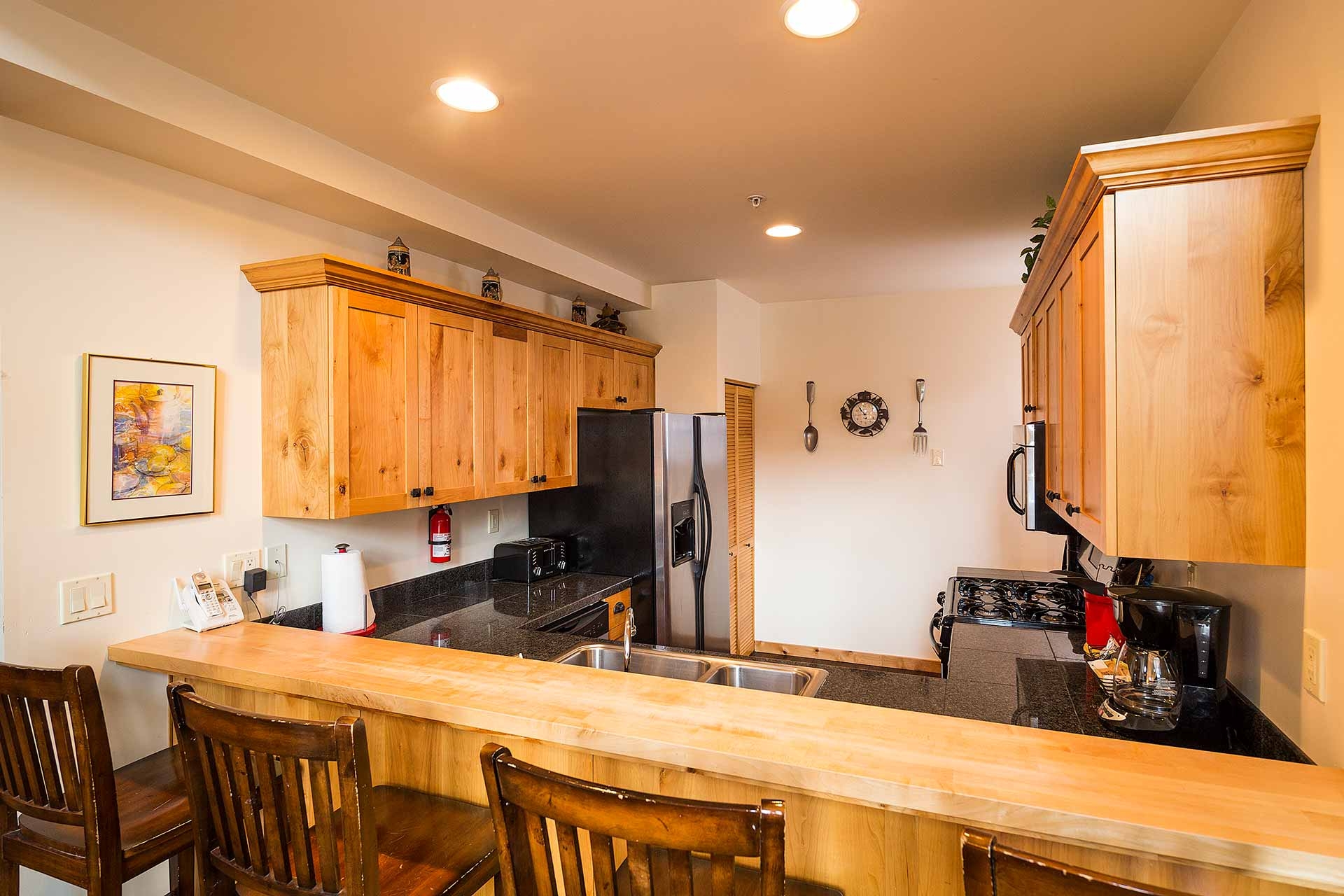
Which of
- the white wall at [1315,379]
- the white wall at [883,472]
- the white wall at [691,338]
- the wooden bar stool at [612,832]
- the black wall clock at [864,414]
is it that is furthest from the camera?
the black wall clock at [864,414]

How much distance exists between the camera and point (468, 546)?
10.9ft

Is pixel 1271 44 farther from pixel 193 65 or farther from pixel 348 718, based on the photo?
pixel 193 65

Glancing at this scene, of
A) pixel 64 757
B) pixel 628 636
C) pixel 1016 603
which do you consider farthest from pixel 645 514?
pixel 64 757

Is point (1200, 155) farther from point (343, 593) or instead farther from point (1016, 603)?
point (343, 593)

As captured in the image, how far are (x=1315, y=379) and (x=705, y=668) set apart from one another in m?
1.61

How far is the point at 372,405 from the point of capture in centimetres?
234

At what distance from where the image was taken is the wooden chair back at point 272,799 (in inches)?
41.1

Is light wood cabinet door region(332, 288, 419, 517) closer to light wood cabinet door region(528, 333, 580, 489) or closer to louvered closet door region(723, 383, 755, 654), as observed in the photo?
light wood cabinet door region(528, 333, 580, 489)

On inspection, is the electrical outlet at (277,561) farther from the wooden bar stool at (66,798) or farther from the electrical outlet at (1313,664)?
the electrical outlet at (1313,664)

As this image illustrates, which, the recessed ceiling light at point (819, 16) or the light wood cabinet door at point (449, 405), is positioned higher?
the recessed ceiling light at point (819, 16)

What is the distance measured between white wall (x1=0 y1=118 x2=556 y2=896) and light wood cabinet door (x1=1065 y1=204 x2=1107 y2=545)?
2425 mm

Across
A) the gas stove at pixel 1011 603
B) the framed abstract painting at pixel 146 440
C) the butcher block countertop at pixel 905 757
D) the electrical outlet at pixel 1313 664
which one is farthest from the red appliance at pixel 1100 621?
the framed abstract painting at pixel 146 440

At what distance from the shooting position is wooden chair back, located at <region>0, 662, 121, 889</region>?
1.32 meters

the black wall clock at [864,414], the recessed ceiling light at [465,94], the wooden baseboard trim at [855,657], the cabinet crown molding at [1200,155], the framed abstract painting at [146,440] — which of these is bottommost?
the wooden baseboard trim at [855,657]
